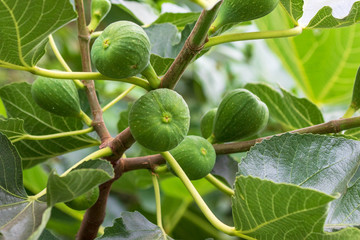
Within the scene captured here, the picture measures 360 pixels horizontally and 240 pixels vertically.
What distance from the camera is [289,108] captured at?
138cm

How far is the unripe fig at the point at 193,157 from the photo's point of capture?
0.95m

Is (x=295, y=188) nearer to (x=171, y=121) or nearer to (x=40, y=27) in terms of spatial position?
(x=171, y=121)

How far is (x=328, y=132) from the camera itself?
3.33 feet

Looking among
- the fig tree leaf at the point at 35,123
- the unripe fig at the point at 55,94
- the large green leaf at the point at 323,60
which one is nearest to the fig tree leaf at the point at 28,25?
the unripe fig at the point at 55,94

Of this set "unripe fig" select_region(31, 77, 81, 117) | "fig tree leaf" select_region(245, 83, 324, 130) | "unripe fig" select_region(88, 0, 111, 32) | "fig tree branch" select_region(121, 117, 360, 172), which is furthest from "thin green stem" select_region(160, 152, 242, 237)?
"fig tree leaf" select_region(245, 83, 324, 130)

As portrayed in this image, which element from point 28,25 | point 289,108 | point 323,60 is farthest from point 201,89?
point 28,25

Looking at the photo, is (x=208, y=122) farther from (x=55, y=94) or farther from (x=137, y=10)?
(x=137, y=10)

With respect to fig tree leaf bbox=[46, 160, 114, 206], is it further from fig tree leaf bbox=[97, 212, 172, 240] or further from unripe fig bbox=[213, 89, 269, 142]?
unripe fig bbox=[213, 89, 269, 142]

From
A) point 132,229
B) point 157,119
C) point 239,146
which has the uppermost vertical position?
point 157,119

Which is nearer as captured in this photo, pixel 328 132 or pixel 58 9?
pixel 58 9

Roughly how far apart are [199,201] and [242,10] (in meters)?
0.33

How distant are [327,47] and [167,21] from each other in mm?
881

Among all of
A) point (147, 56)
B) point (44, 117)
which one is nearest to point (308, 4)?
point (147, 56)

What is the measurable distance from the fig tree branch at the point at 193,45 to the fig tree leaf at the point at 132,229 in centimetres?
26
